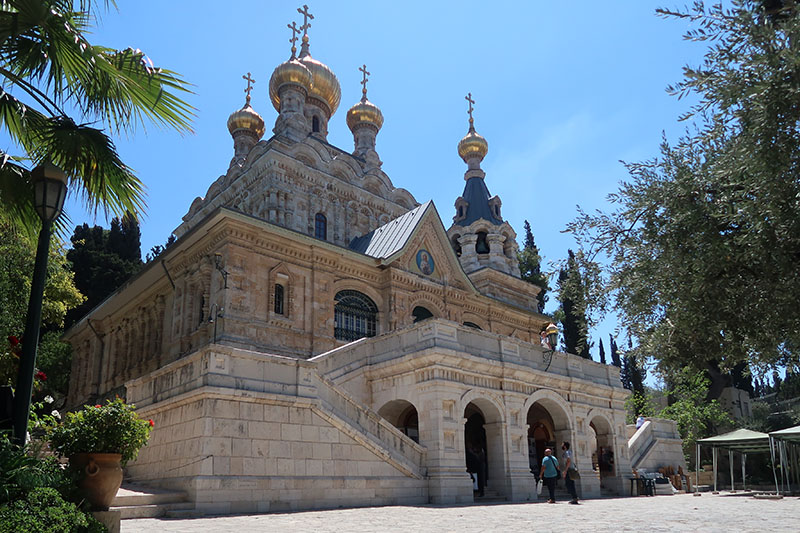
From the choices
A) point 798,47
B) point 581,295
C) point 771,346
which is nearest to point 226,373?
point 581,295

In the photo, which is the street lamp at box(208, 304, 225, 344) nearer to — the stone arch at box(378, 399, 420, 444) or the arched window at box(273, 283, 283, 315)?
the arched window at box(273, 283, 283, 315)

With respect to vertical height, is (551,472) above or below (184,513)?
A: above

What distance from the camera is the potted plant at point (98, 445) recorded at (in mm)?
7062

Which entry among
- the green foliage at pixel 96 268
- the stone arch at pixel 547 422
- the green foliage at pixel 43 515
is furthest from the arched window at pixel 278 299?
the green foliage at pixel 96 268

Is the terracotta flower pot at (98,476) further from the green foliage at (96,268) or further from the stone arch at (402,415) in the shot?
the green foliage at (96,268)

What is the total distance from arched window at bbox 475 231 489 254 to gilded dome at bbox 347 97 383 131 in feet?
30.3

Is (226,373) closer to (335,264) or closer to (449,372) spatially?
(449,372)

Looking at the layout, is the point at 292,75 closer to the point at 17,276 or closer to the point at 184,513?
the point at 17,276

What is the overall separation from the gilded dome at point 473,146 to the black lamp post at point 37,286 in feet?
118

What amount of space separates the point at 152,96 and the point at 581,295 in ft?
21.8

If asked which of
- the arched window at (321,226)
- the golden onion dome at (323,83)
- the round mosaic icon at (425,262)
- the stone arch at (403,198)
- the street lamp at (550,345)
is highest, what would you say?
the golden onion dome at (323,83)

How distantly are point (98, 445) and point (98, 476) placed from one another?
36 centimetres

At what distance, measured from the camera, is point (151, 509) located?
1044 centimetres

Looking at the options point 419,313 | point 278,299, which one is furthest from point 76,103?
point 419,313
